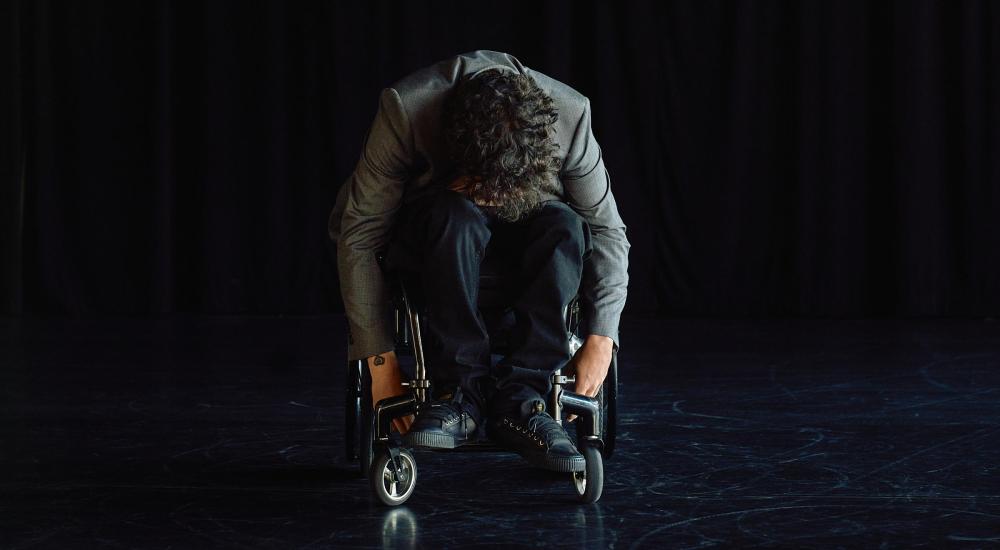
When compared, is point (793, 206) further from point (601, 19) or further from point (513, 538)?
point (513, 538)

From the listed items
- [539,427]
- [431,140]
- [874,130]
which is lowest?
[539,427]

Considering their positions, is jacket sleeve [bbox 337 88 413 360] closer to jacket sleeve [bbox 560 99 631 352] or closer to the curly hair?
the curly hair

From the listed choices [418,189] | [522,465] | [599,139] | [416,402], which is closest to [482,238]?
[418,189]

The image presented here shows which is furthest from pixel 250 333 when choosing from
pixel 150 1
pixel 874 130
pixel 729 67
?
pixel 874 130

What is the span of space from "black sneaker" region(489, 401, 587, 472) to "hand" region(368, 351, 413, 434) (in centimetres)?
19

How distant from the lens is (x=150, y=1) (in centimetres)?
548

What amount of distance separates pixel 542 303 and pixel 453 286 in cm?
14

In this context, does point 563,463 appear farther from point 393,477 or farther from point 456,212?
point 456,212

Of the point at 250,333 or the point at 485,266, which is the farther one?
the point at 250,333

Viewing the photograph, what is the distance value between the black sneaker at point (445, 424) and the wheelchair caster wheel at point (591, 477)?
7.0 inches

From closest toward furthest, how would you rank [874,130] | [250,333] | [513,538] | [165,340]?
1. [513,538]
2. [165,340]
3. [250,333]
4. [874,130]

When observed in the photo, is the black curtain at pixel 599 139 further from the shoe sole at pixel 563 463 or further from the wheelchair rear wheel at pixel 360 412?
the shoe sole at pixel 563 463

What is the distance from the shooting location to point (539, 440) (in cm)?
175

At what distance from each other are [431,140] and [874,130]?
12.8 feet
